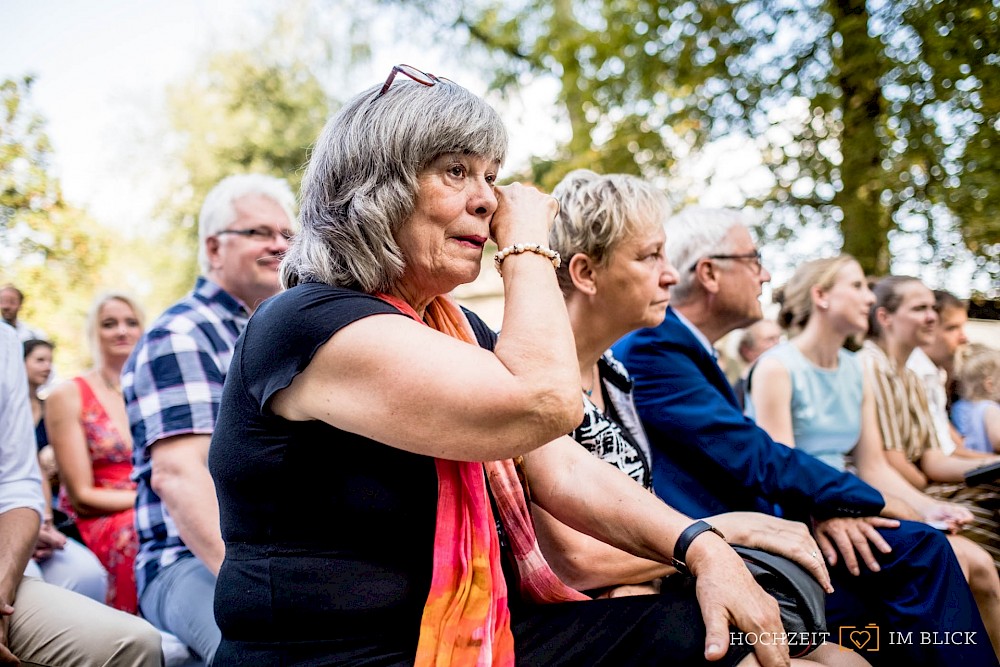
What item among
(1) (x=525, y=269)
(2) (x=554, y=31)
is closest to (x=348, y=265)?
(1) (x=525, y=269)

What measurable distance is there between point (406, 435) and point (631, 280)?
144cm

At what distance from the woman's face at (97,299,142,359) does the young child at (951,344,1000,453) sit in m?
5.71

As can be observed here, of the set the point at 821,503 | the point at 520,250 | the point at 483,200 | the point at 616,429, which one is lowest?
the point at 821,503

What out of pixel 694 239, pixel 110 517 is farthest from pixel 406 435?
pixel 110 517

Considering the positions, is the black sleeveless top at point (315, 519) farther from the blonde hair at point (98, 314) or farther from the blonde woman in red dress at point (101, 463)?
the blonde hair at point (98, 314)

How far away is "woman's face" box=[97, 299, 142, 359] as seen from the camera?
173 inches

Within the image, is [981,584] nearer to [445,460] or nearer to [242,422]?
[445,460]

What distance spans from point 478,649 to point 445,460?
0.36 meters

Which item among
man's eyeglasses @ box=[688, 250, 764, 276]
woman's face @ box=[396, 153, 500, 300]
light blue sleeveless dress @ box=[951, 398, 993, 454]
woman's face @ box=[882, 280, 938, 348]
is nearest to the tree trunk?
woman's face @ box=[882, 280, 938, 348]

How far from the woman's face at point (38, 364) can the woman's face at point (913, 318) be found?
5409 mm

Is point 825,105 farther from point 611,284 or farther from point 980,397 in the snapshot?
point 611,284

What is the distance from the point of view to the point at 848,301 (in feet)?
13.3

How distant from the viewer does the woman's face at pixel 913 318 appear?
189 inches

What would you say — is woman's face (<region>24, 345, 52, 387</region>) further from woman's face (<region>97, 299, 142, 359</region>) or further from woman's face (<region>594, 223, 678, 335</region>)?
woman's face (<region>594, 223, 678, 335</region>)
